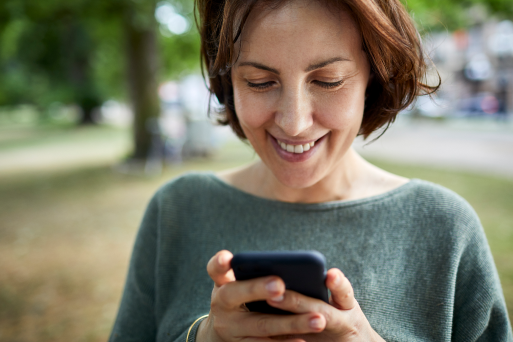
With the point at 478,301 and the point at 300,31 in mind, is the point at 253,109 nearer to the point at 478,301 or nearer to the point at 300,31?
the point at 300,31

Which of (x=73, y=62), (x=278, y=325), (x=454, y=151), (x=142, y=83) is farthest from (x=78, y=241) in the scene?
(x=73, y=62)

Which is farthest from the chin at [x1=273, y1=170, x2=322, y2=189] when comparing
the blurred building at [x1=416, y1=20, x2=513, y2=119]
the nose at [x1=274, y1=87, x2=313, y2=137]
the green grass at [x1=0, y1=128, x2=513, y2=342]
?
the blurred building at [x1=416, y1=20, x2=513, y2=119]

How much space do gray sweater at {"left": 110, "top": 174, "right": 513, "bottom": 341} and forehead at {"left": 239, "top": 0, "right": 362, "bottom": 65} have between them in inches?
22.5

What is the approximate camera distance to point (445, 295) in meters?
1.36

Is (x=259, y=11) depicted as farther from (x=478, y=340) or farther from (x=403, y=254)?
(x=478, y=340)

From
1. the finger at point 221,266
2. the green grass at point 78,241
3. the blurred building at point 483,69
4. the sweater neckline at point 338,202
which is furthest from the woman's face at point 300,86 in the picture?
the blurred building at point 483,69

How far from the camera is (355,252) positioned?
1448mm

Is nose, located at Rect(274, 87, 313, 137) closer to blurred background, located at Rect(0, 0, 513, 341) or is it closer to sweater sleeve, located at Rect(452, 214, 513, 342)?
blurred background, located at Rect(0, 0, 513, 341)

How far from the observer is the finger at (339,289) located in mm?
981

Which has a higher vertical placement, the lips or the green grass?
the lips

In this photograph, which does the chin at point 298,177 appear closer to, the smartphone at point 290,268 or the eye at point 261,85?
the eye at point 261,85

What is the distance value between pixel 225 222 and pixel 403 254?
0.65 metres

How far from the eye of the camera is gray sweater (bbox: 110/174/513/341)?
4.49 ft

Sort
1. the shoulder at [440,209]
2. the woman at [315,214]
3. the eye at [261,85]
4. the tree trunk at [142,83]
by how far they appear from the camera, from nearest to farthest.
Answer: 1. the woman at [315,214]
2. the eye at [261,85]
3. the shoulder at [440,209]
4. the tree trunk at [142,83]
